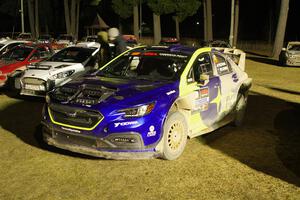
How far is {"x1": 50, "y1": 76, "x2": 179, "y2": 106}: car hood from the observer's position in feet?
17.4

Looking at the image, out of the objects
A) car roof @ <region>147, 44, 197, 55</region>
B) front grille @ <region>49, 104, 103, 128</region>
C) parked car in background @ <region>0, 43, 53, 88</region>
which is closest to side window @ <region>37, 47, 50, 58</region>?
parked car in background @ <region>0, 43, 53, 88</region>

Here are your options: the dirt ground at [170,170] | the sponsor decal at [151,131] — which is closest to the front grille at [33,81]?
the dirt ground at [170,170]

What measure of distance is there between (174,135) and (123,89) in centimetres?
104

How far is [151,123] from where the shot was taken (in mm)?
5258

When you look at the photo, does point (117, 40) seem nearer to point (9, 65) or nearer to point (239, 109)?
point (239, 109)

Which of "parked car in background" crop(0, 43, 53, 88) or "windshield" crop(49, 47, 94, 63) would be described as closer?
"windshield" crop(49, 47, 94, 63)

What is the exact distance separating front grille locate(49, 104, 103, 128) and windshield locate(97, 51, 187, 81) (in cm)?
131

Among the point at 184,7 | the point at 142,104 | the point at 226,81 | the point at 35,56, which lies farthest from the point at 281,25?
the point at 142,104

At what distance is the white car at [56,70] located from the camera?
9.87 meters

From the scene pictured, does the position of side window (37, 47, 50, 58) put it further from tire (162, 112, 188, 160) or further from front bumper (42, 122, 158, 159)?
tire (162, 112, 188, 160)

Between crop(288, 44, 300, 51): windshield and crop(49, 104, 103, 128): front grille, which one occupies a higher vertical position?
crop(49, 104, 103, 128): front grille

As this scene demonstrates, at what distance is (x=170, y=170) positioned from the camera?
218 inches

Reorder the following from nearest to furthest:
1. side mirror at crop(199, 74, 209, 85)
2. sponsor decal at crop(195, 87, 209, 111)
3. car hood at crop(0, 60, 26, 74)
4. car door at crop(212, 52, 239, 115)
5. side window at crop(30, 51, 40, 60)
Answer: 1. side mirror at crop(199, 74, 209, 85)
2. sponsor decal at crop(195, 87, 209, 111)
3. car door at crop(212, 52, 239, 115)
4. car hood at crop(0, 60, 26, 74)
5. side window at crop(30, 51, 40, 60)

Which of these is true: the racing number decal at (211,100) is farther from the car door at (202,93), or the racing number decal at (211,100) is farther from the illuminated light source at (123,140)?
the illuminated light source at (123,140)
